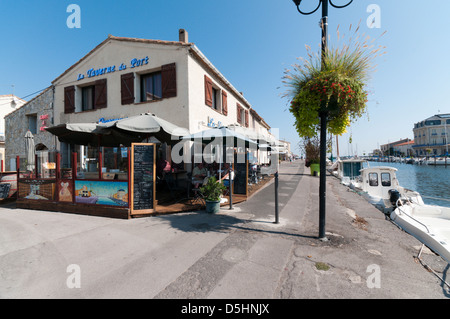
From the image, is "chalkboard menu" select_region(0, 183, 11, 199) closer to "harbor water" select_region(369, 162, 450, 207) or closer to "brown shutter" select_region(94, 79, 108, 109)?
"brown shutter" select_region(94, 79, 108, 109)

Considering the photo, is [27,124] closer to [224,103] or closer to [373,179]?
[224,103]

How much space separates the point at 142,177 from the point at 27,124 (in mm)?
14795

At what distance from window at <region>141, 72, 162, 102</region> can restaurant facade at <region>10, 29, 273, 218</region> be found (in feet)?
0.17

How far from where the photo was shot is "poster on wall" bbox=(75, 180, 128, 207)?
5.47m

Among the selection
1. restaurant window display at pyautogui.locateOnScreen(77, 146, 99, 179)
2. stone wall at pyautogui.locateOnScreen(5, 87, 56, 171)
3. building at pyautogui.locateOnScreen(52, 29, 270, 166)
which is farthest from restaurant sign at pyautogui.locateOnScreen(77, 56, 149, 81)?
restaurant window display at pyautogui.locateOnScreen(77, 146, 99, 179)

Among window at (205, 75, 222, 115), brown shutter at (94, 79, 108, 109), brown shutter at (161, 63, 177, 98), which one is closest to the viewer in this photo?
brown shutter at (161, 63, 177, 98)

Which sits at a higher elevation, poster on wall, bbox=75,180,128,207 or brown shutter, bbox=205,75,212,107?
brown shutter, bbox=205,75,212,107

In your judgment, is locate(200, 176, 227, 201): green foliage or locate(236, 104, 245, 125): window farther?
locate(236, 104, 245, 125): window

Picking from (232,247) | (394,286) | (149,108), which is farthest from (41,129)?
(394,286)

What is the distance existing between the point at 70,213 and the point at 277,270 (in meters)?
6.48

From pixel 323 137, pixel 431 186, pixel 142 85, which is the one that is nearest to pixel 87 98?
pixel 142 85

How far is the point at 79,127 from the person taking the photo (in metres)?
6.12

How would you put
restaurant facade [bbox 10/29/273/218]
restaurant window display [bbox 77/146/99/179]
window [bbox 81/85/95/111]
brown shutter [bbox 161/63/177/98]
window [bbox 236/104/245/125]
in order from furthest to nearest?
window [bbox 236/104/245/125], window [bbox 81/85/95/111], restaurant window display [bbox 77/146/99/179], brown shutter [bbox 161/63/177/98], restaurant facade [bbox 10/29/273/218]

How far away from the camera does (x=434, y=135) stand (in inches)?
2864
